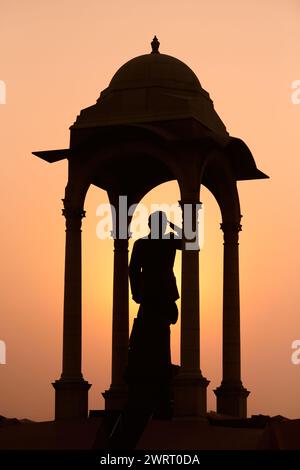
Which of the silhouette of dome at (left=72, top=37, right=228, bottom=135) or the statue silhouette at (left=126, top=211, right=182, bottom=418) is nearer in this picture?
the statue silhouette at (left=126, top=211, right=182, bottom=418)

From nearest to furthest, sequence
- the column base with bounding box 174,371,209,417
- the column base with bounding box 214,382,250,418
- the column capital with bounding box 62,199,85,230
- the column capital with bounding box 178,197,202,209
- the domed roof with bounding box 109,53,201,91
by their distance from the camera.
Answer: the column base with bounding box 174,371,209,417, the column capital with bounding box 178,197,202,209, the column capital with bounding box 62,199,85,230, the domed roof with bounding box 109,53,201,91, the column base with bounding box 214,382,250,418

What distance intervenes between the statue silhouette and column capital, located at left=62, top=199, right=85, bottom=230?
198cm

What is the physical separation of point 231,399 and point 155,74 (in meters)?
10.4

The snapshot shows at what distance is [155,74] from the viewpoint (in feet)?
113

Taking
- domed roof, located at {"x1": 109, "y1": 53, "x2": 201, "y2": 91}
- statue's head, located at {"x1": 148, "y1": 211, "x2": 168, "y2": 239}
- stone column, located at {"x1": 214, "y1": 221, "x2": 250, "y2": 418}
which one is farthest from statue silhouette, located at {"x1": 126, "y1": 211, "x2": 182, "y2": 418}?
domed roof, located at {"x1": 109, "y1": 53, "x2": 201, "y2": 91}

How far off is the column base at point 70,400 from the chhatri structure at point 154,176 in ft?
0.10

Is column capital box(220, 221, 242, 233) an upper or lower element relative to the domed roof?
lower

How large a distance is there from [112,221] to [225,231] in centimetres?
387

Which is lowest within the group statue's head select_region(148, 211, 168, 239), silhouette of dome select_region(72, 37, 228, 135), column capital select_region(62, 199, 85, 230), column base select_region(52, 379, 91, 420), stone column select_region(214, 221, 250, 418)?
column base select_region(52, 379, 91, 420)

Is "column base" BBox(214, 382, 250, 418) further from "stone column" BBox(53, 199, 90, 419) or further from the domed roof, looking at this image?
the domed roof

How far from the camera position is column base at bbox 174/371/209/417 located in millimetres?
31234

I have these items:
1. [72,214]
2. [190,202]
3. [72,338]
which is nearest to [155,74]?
[190,202]

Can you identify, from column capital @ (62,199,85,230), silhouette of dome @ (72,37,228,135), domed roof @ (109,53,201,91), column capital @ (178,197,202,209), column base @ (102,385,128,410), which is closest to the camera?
column capital @ (178,197,202,209)

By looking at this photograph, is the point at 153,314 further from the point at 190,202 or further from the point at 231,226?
the point at 231,226
